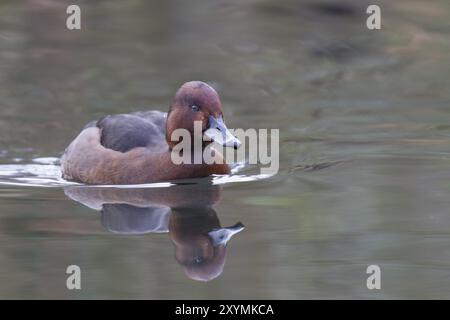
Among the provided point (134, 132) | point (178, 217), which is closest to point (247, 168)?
point (134, 132)

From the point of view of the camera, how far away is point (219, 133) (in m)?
9.74

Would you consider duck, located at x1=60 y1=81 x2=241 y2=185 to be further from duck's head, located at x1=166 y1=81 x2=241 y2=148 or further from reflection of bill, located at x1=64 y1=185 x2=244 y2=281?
reflection of bill, located at x1=64 y1=185 x2=244 y2=281

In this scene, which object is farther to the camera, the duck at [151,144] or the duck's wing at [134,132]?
the duck's wing at [134,132]

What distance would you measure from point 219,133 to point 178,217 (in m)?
1.09

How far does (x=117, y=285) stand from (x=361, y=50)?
8193 mm

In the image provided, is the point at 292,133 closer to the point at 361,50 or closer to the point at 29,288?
the point at 361,50

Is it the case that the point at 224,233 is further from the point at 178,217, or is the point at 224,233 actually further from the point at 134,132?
the point at 134,132

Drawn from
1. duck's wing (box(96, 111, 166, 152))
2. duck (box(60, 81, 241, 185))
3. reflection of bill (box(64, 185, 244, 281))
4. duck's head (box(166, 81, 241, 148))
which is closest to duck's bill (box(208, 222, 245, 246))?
reflection of bill (box(64, 185, 244, 281))

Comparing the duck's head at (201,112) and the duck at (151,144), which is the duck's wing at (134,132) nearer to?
the duck at (151,144)

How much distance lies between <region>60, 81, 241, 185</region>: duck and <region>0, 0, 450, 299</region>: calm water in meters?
0.22

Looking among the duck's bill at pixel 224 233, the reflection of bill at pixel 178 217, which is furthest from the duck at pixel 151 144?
the duck's bill at pixel 224 233

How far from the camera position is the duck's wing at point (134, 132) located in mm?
10398

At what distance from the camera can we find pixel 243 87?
45.0ft

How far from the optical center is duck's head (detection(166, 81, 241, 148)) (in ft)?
32.1
